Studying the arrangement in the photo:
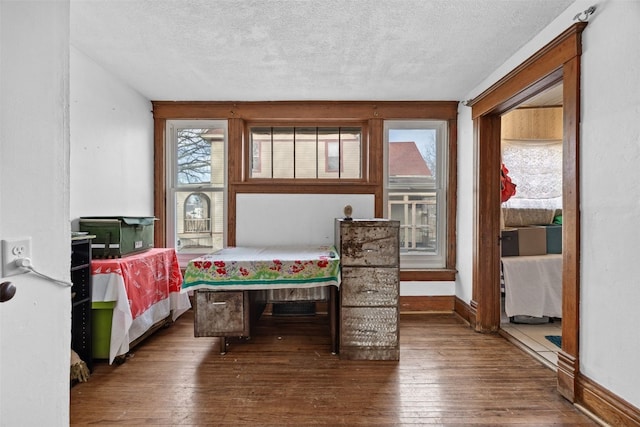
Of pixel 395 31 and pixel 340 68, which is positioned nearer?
pixel 395 31

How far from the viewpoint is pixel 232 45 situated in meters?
2.44

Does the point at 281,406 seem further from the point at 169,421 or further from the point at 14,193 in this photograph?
the point at 14,193

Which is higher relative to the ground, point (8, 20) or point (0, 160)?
point (8, 20)

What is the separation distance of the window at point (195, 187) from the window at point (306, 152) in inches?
16.7

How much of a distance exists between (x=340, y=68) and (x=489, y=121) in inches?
58.5

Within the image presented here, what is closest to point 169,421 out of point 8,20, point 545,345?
point 8,20

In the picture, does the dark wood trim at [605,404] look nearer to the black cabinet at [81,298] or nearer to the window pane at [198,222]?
the black cabinet at [81,298]

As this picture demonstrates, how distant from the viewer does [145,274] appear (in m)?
2.64

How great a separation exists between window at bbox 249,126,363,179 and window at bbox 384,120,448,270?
42 centimetres

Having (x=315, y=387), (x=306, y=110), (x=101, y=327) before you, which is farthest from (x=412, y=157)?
(x=101, y=327)

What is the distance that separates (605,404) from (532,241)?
194 cm

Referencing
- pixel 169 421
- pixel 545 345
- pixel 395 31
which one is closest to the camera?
pixel 169 421

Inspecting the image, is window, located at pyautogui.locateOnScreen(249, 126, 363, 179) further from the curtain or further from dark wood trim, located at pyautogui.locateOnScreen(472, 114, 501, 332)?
the curtain

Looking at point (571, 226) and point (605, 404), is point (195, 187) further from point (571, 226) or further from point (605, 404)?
point (605, 404)
